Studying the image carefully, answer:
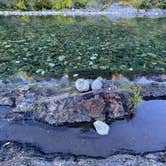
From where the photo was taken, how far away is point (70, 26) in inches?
1152

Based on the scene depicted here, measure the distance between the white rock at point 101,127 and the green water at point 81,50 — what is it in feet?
18.3

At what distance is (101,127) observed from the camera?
10.6 metres

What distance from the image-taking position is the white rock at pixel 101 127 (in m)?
10.5

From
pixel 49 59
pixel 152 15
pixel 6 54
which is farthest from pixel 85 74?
pixel 152 15

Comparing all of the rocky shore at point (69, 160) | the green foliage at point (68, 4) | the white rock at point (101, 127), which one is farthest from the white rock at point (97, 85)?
the green foliage at point (68, 4)

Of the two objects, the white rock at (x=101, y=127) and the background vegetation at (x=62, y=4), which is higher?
the white rock at (x=101, y=127)

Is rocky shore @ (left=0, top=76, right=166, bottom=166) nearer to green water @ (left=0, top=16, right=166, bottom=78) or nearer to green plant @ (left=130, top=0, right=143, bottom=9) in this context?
green water @ (left=0, top=16, right=166, bottom=78)

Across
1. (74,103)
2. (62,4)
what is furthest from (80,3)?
(74,103)

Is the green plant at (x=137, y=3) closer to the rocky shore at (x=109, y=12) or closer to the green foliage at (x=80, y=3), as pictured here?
the rocky shore at (x=109, y=12)

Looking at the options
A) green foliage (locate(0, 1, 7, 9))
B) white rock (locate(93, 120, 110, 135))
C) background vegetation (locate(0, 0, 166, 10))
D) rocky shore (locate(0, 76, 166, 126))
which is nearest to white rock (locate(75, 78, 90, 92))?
rocky shore (locate(0, 76, 166, 126))

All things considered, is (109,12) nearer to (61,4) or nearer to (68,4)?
(68,4)

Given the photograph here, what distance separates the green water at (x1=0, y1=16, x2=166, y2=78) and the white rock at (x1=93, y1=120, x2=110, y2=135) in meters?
5.58

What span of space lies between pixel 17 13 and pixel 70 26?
13.8 metres

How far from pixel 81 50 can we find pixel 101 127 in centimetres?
1001
